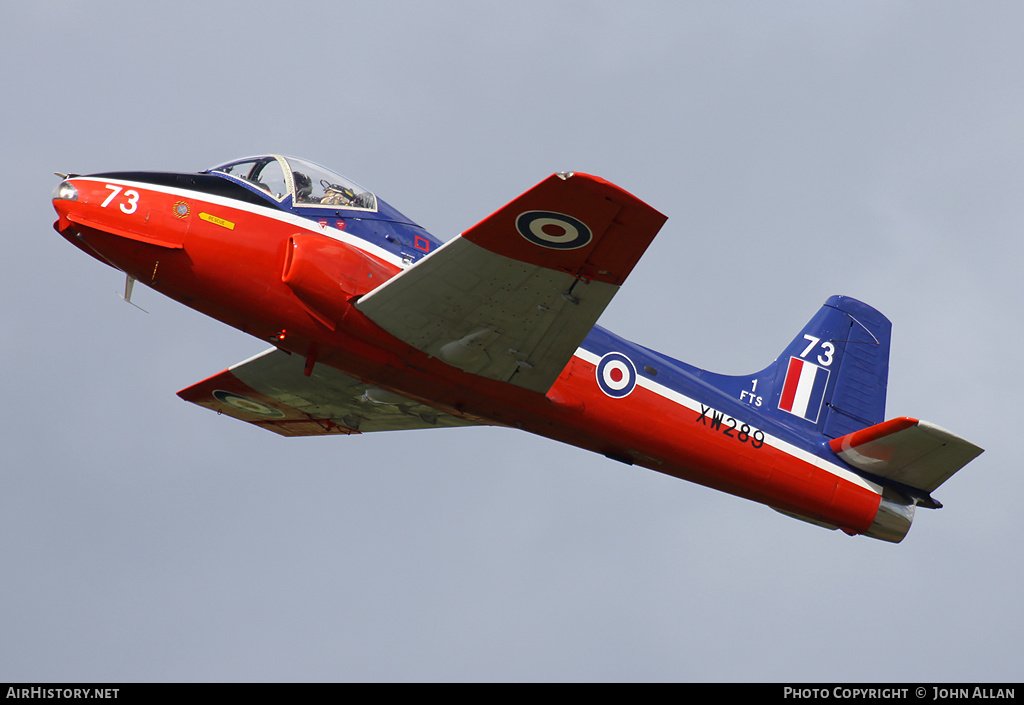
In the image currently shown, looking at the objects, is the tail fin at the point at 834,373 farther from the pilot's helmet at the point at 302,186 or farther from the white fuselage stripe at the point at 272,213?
the pilot's helmet at the point at 302,186

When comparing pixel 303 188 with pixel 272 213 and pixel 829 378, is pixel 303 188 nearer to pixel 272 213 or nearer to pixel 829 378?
pixel 272 213

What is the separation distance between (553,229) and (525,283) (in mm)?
1058

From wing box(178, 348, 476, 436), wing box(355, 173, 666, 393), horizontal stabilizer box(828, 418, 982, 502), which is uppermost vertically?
wing box(355, 173, 666, 393)

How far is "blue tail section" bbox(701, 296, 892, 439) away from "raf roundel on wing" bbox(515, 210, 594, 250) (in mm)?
4997

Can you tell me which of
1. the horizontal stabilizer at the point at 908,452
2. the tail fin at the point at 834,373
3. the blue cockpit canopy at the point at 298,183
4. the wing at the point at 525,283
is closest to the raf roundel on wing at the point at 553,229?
the wing at the point at 525,283

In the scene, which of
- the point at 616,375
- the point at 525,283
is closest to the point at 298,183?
the point at 525,283

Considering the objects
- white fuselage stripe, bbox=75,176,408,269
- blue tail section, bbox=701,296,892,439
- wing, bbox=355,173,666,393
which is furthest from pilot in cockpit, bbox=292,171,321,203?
blue tail section, bbox=701,296,892,439

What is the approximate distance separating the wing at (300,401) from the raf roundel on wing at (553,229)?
4459 millimetres

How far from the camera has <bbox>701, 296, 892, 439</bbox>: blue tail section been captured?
686 inches

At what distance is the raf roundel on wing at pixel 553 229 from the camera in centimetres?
1233

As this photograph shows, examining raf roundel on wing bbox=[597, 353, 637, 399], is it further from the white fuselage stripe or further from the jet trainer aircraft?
the white fuselage stripe

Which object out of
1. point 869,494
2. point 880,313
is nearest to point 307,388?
point 869,494

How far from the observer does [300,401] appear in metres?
17.9

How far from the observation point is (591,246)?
12.7 meters
